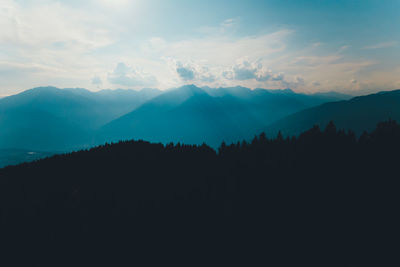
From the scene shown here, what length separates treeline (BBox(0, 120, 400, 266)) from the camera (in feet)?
144

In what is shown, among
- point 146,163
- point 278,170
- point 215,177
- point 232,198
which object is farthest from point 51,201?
point 278,170

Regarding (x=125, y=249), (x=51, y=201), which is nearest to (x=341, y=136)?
(x=125, y=249)

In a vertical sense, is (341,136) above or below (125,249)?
above

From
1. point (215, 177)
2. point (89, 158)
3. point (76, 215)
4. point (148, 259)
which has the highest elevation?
point (89, 158)

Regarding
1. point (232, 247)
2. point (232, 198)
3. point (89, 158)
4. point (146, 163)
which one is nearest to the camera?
point (232, 247)

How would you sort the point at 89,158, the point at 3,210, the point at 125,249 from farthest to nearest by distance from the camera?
the point at 89,158, the point at 3,210, the point at 125,249

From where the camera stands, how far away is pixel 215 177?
68938mm

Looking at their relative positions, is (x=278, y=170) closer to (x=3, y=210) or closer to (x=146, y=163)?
(x=146, y=163)

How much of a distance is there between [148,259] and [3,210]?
56087 mm

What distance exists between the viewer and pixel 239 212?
178 ft

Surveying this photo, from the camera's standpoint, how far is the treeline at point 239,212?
43750 millimetres

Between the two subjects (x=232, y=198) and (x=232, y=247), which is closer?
(x=232, y=247)

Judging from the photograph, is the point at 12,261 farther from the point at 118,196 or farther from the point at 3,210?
the point at 118,196

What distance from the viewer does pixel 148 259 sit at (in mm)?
50250
